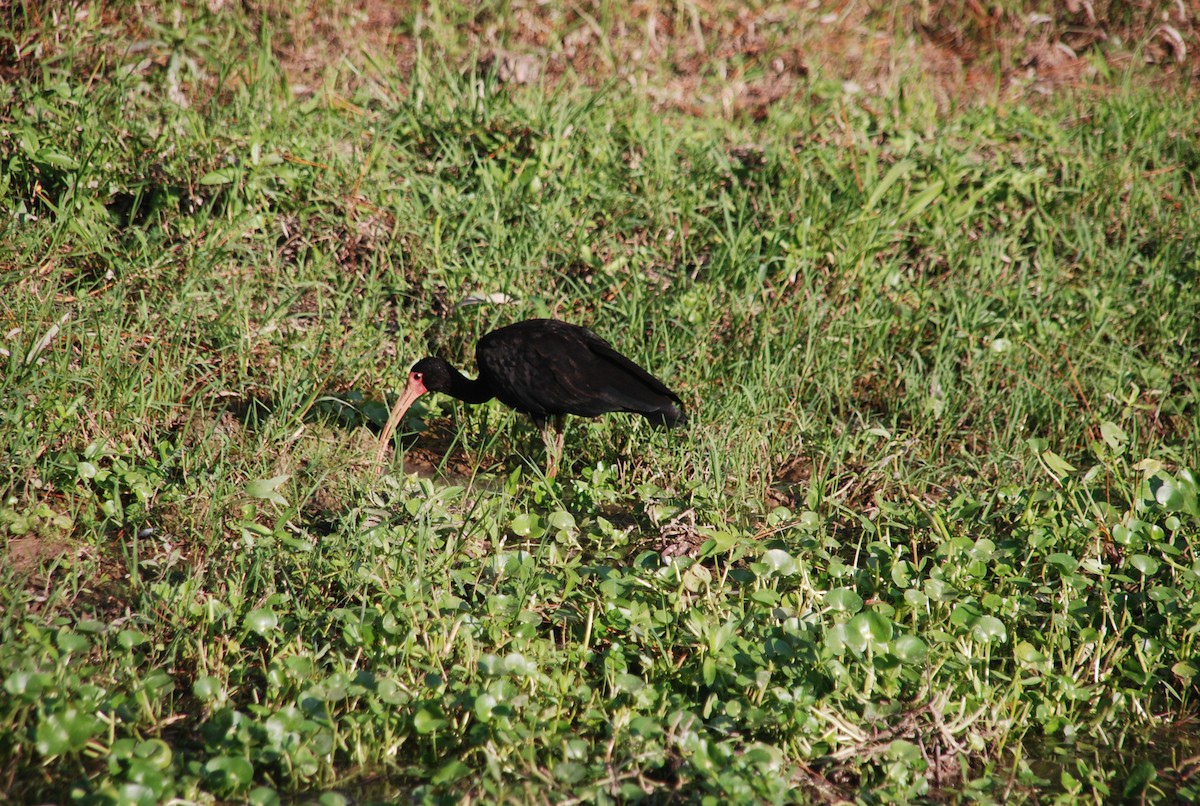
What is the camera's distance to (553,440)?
469cm

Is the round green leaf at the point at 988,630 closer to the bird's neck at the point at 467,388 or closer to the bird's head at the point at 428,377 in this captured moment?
the bird's neck at the point at 467,388

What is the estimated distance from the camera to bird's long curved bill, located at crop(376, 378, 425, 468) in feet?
14.5

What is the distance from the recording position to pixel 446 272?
16.9 feet

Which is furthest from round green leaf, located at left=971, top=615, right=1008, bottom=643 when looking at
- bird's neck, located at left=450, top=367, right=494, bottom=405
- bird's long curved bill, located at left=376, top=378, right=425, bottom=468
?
bird's long curved bill, located at left=376, top=378, right=425, bottom=468

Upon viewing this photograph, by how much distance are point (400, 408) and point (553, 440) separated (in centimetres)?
66

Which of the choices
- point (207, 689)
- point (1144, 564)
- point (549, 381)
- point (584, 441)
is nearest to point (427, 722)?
point (207, 689)

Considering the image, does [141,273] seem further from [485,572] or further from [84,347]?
[485,572]

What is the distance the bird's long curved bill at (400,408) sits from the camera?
4.43 m

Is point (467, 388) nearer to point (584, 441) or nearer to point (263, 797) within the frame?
point (584, 441)

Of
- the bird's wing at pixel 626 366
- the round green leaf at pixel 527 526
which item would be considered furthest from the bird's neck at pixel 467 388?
the round green leaf at pixel 527 526

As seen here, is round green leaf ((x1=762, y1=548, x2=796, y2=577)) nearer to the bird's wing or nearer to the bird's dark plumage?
the bird's dark plumage

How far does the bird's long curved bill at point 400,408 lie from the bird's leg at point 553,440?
55 cm

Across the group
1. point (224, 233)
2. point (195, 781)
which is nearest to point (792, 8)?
point (224, 233)

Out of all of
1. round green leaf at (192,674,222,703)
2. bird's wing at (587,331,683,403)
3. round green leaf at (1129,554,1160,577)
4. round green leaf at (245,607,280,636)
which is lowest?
round green leaf at (1129,554,1160,577)
